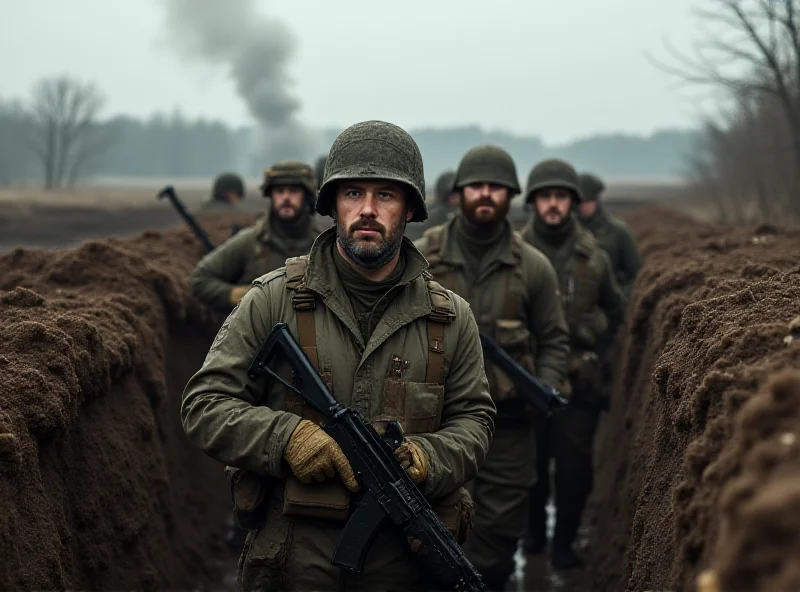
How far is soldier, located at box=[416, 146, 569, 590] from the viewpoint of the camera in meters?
6.13

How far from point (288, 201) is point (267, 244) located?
47 centimetres

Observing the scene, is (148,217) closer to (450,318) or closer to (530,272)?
(530,272)

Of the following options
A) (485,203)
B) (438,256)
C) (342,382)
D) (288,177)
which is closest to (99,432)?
(342,382)

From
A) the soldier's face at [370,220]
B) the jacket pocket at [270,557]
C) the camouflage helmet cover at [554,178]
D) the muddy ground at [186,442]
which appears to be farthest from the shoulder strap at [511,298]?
the jacket pocket at [270,557]

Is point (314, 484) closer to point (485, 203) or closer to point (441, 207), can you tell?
point (485, 203)

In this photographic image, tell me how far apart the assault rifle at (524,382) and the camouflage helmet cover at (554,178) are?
84.1 inches

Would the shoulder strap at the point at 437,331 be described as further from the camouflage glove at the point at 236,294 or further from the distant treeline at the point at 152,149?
the distant treeline at the point at 152,149

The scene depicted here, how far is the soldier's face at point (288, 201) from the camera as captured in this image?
8.23 m

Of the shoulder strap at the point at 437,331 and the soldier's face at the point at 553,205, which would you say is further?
the soldier's face at the point at 553,205

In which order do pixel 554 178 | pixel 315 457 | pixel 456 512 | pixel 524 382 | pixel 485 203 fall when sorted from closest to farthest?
pixel 315 457 < pixel 456 512 < pixel 524 382 < pixel 485 203 < pixel 554 178

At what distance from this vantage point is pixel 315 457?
336 centimetres

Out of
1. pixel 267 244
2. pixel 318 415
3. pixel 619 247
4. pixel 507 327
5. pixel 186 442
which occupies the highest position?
pixel 619 247

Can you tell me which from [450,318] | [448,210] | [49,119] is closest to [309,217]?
[448,210]

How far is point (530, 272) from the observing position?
6.30 metres
